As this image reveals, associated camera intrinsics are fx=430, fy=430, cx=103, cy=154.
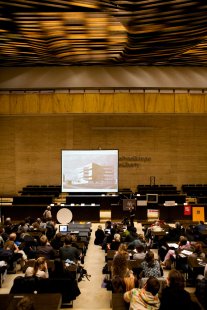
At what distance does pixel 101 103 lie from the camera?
73.0 ft

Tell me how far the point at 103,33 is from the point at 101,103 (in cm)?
977

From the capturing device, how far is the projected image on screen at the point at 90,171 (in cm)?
2219

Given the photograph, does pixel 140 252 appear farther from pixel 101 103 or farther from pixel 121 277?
pixel 101 103

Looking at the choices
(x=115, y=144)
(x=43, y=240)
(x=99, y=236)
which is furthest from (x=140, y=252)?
(x=115, y=144)

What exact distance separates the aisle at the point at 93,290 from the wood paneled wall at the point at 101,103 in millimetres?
11076

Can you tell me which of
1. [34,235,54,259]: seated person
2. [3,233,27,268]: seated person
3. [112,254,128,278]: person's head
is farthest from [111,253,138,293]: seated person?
[3,233,27,268]: seated person

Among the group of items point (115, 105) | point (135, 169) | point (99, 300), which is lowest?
point (99, 300)

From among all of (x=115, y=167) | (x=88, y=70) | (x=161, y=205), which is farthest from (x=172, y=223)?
(x=88, y=70)

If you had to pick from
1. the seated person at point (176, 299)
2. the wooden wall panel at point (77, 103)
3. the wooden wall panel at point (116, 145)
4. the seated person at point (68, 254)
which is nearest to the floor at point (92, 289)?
the seated person at point (68, 254)

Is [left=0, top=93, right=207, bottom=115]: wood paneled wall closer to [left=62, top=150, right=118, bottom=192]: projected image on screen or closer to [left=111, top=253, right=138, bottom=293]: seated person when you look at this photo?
[left=62, top=150, right=118, bottom=192]: projected image on screen

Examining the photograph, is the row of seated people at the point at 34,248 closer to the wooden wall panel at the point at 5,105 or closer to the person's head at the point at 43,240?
the person's head at the point at 43,240

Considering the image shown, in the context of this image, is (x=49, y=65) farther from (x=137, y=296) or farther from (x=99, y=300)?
(x=137, y=296)

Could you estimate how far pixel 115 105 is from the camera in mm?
22219

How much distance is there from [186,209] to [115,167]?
588cm
